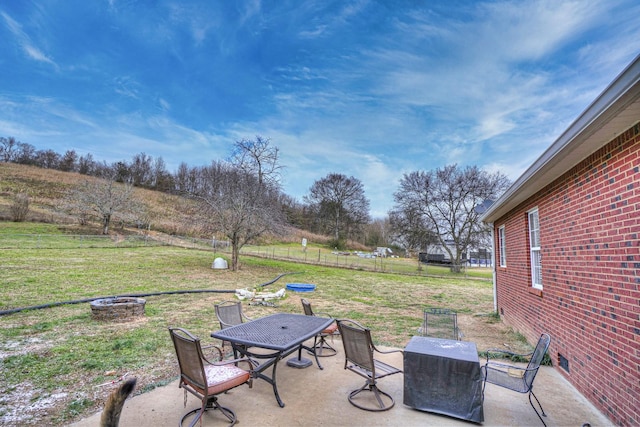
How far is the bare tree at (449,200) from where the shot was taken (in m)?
24.1

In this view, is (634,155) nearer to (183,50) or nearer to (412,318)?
(412,318)

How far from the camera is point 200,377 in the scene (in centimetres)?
277

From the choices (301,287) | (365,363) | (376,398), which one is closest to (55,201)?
(301,287)

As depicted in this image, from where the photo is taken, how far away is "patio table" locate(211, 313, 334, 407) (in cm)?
342

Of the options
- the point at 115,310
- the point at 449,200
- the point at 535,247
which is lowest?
the point at 115,310

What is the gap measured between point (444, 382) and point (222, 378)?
2.34m

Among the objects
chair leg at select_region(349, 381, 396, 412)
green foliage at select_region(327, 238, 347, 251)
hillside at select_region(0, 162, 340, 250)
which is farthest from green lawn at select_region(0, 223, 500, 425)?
green foliage at select_region(327, 238, 347, 251)

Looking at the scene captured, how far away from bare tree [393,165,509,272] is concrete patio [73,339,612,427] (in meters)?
22.1

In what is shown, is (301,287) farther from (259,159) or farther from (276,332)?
(259,159)

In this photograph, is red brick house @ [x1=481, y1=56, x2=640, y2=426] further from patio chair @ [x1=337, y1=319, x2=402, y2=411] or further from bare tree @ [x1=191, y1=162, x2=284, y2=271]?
bare tree @ [x1=191, y1=162, x2=284, y2=271]

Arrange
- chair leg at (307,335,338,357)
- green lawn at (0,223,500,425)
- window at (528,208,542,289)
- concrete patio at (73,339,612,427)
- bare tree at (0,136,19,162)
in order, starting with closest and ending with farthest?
concrete patio at (73,339,612,427) < green lawn at (0,223,500,425) < chair leg at (307,335,338,357) < window at (528,208,542,289) < bare tree at (0,136,19,162)

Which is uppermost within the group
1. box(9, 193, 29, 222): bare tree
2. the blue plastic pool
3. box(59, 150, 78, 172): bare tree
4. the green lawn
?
box(59, 150, 78, 172): bare tree

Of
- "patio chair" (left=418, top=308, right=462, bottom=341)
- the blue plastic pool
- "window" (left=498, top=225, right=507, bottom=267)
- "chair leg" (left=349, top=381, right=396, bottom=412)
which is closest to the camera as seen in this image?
"chair leg" (left=349, top=381, right=396, bottom=412)

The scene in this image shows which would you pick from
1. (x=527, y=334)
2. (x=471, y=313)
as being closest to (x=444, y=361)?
(x=527, y=334)
